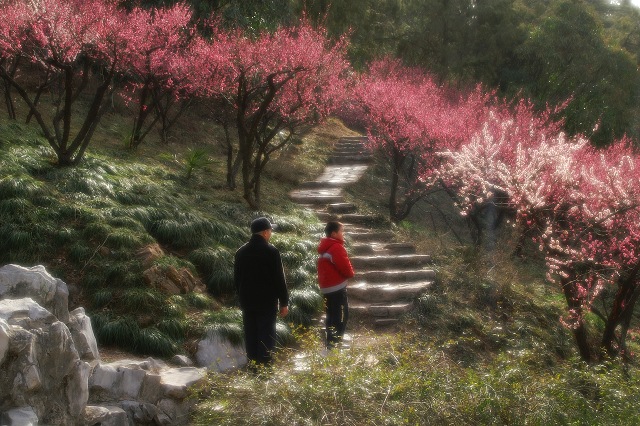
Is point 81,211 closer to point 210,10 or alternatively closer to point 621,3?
point 210,10

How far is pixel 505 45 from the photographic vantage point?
28469 mm

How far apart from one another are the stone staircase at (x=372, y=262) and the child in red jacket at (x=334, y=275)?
9.19 feet

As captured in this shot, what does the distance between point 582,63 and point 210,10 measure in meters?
11.7

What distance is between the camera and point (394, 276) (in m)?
13.8

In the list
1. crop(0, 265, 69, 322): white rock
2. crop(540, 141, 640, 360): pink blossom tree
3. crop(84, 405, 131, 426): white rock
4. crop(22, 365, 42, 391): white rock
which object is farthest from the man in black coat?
crop(540, 141, 640, 360): pink blossom tree

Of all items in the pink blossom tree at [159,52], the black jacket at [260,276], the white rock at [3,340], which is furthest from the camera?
the pink blossom tree at [159,52]

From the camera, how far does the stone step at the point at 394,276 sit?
13719mm

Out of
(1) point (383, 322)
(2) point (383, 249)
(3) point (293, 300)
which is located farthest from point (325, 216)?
(3) point (293, 300)

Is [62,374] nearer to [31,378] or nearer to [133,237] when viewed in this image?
[31,378]

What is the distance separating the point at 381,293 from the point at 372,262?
1438 mm

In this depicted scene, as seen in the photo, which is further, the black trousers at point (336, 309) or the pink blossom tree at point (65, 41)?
the pink blossom tree at point (65, 41)

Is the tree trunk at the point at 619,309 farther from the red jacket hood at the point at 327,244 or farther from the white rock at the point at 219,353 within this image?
the white rock at the point at 219,353

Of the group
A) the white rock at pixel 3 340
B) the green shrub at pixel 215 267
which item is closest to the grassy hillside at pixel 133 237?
the green shrub at pixel 215 267

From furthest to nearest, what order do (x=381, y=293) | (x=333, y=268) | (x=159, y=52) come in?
(x=159, y=52) < (x=381, y=293) < (x=333, y=268)
